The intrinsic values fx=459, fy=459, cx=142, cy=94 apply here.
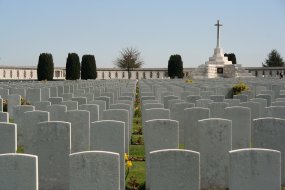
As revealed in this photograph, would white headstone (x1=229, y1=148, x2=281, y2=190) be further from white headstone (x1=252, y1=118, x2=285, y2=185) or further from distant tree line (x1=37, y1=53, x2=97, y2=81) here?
distant tree line (x1=37, y1=53, x2=97, y2=81)

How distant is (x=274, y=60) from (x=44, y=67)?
2399 inches

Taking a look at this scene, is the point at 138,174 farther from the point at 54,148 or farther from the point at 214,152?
the point at 54,148

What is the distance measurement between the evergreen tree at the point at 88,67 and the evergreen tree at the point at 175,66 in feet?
37.2

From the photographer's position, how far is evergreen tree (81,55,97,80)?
2194 inches

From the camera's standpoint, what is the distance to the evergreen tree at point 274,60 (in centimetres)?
9519

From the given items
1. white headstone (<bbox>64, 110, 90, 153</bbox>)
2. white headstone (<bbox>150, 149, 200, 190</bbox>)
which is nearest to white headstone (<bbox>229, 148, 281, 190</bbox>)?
white headstone (<bbox>150, 149, 200, 190</bbox>)

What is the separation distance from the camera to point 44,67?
49.0 m

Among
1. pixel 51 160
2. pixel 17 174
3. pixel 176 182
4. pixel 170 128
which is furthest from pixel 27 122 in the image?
pixel 176 182

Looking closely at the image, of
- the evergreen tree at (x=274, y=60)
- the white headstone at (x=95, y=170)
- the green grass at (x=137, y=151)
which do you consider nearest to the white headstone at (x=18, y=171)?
the white headstone at (x=95, y=170)

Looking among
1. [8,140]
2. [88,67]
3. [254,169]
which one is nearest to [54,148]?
[8,140]

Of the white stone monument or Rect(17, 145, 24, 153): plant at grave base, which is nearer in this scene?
Rect(17, 145, 24, 153): plant at grave base

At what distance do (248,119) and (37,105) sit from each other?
500cm

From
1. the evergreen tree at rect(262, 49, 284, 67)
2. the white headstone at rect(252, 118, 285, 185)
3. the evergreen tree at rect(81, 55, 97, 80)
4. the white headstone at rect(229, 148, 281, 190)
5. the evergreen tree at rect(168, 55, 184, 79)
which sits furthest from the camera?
the evergreen tree at rect(262, 49, 284, 67)

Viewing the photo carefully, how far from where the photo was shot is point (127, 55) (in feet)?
262
